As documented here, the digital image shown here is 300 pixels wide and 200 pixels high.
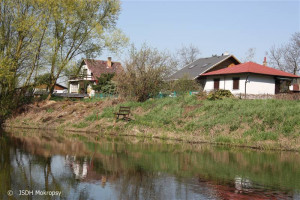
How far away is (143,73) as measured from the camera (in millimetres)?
34219

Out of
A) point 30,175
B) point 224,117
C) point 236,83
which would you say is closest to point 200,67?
point 236,83

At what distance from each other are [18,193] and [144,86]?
84.8ft

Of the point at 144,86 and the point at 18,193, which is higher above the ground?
the point at 144,86

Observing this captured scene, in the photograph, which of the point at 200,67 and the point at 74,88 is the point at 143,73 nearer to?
the point at 200,67

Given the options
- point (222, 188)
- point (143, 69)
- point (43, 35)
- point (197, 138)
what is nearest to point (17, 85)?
point (43, 35)

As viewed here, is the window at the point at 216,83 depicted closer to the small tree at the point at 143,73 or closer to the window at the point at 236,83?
the window at the point at 236,83

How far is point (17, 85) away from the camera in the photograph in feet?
122

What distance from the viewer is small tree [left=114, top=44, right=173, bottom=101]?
34.1 meters

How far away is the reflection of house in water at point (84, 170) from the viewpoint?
1085 centimetres

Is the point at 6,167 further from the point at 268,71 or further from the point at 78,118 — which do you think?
the point at 268,71

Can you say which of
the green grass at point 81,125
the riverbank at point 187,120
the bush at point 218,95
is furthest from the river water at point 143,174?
the green grass at point 81,125

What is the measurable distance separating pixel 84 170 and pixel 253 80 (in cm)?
3208

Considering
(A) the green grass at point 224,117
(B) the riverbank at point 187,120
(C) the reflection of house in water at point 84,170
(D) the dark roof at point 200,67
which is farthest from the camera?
(D) the dark roof at point 200,67

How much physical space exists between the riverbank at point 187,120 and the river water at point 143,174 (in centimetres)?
380
